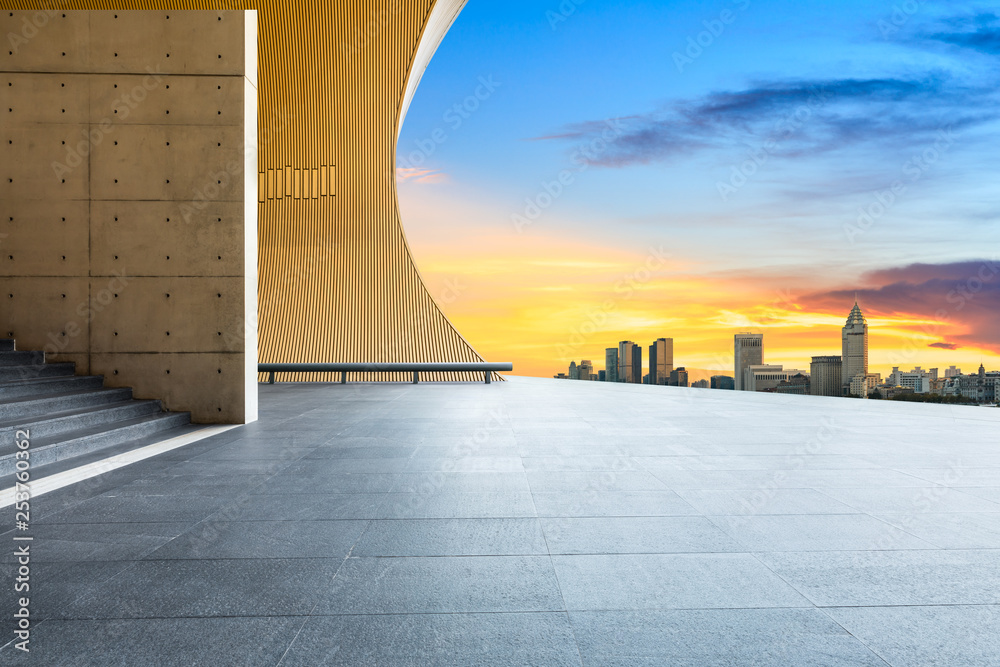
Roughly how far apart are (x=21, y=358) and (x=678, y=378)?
11.4m

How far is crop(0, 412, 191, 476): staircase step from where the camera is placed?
4234 millimetres

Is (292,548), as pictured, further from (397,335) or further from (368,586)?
(397,335)

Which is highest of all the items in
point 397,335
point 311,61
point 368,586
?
point 311,61

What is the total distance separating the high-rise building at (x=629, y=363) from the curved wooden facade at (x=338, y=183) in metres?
4.03

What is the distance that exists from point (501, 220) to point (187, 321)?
729 cm

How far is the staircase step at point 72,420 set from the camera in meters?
4.42

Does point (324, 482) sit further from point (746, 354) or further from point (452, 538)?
point (746, 354)

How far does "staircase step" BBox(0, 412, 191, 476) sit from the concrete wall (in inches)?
22.1

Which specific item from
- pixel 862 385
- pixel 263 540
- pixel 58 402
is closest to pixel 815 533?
pixel 263 540

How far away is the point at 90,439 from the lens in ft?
15.6

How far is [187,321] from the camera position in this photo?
254 inches

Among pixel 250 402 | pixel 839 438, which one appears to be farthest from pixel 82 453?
pixel 839 438

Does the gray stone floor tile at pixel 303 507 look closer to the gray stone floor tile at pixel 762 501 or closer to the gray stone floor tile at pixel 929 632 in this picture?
the gray stone floor tile at pixel 762 501

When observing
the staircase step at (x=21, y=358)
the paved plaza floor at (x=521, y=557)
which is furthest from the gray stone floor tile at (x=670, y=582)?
the staircase step at (x=21, y=358)
